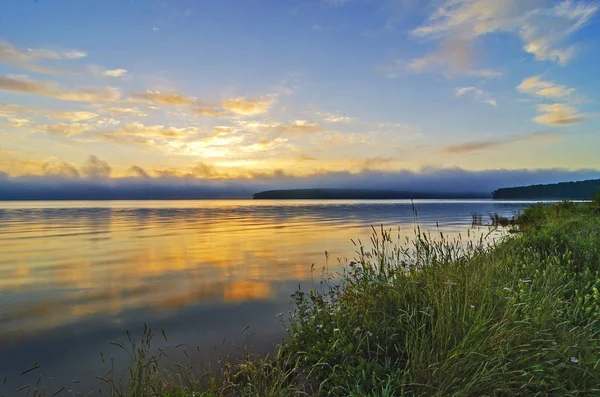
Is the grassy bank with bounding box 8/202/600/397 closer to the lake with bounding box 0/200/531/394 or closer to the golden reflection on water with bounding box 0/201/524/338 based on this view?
the lake with bounding box 0/200/531/394

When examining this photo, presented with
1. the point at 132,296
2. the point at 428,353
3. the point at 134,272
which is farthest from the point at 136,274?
the point at 428,353

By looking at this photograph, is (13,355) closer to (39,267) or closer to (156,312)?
(156,312)

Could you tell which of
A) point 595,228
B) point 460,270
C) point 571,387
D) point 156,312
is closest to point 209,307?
point 156,312

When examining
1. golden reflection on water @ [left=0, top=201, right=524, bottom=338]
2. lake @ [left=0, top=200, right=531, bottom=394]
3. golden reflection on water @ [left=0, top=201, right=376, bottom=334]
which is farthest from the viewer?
golden reflection on water @ [left=0, top=201, right=376, bottom=334]

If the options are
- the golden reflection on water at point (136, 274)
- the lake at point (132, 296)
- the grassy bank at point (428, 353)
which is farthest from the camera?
the golden reflection on water at point (136, 274)

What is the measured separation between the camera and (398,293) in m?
6.50

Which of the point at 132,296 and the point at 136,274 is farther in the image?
the point at 136,274

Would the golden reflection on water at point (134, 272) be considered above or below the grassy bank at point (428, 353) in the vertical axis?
below

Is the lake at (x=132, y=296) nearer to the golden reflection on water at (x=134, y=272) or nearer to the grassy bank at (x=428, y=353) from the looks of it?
the golden reflection on water at (x=134, y=272)

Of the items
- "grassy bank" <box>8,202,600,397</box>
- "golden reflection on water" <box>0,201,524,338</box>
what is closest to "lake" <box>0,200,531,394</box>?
"golden reflection on water" <box>0,201,524,338</box>

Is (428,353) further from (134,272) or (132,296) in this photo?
(134,272)

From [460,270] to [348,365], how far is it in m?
4.01

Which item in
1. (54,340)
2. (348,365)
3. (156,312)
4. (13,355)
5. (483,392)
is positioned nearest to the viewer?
(483,392)

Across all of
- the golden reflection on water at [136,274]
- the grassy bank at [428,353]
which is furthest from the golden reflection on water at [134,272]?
the grassy bank at [428,353]
